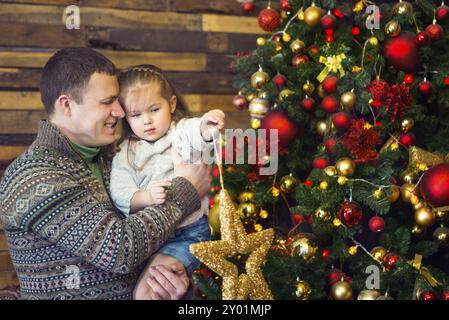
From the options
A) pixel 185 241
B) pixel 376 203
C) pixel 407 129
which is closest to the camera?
pixel 185 241

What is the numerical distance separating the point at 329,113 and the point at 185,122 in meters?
0.58

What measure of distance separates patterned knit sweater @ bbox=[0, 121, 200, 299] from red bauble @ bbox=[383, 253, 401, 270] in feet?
2.12

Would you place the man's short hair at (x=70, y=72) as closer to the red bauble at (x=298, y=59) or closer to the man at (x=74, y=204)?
the man at (x=74, y=204)

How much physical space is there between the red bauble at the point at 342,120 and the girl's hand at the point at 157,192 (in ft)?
1.95

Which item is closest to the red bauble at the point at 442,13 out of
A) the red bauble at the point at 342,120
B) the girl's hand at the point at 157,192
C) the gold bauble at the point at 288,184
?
the red bauble at the point at 342,120

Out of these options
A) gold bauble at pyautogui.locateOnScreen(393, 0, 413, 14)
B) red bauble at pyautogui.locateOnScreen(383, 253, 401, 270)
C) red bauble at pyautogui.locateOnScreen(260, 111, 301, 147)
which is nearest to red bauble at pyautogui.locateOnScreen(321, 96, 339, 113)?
red bauble at pyautogui.locateOnScreen(260, 111, 301, 147)

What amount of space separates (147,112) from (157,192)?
0.56ft

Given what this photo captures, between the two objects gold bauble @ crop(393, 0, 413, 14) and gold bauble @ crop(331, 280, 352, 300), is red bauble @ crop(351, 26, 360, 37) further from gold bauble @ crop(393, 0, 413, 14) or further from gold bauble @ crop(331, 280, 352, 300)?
gold bauble @ crop(331, 280, 352, 300)

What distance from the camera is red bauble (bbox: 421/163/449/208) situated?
1.63 metres

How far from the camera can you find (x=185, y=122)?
137 cm

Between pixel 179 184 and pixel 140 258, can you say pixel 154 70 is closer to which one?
pixel 179 184

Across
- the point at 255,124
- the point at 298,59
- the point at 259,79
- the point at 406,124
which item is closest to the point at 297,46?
the point at 298,59

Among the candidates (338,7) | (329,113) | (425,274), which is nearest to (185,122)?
(329,113)

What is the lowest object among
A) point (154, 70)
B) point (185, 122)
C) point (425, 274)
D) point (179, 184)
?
point (425, 274)
